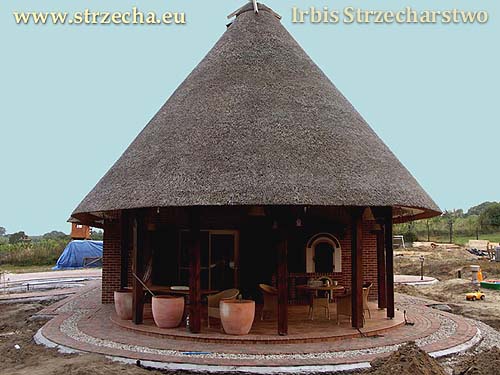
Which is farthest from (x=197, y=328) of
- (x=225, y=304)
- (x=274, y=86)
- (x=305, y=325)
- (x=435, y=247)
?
(x=435, y=247)

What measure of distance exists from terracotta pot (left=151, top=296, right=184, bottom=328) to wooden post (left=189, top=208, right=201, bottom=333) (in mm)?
591

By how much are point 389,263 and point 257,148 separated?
14.7 feet

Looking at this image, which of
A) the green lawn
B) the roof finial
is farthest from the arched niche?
the green lawn

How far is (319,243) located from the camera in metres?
15.0

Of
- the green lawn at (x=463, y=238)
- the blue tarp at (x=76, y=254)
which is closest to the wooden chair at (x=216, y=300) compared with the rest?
the blue tarp at (x=76, y=254)

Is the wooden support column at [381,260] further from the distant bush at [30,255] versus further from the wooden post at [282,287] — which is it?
the distant bush at [30,255]

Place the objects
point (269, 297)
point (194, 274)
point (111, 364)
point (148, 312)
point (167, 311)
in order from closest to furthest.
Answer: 1. point (111, 364)
2. point (194, 274)
3. point (167, 311)
4. point (269, 297)
5. point (148, 312)

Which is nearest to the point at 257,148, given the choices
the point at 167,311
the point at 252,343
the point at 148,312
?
the point at 252,343

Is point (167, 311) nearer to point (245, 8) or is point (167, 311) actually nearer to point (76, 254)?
point (245, 8)

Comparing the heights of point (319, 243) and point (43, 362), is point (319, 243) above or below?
above

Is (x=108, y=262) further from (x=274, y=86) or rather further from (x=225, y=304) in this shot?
(x=274, y=86)

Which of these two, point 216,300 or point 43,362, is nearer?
point 43,362

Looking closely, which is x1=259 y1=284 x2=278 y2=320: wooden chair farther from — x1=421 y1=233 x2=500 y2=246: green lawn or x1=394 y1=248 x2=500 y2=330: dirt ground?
x1=421 y1=233 x2=500 y2=246: green lawn

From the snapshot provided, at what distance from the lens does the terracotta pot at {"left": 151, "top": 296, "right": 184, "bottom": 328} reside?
10961mm
